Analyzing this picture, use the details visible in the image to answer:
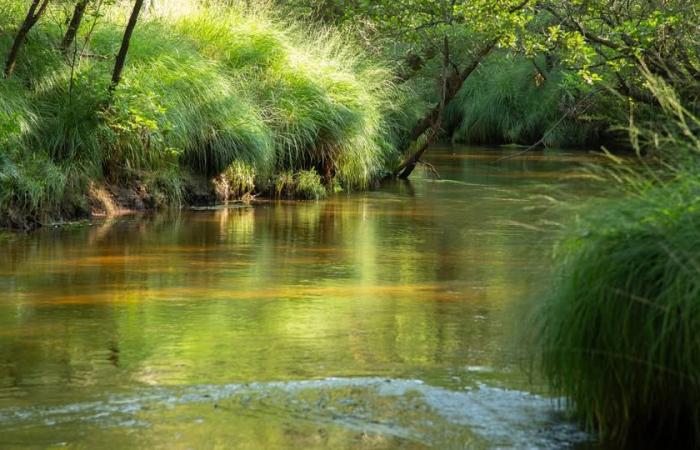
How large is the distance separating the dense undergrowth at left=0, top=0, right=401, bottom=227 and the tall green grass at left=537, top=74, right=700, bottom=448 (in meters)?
8.08

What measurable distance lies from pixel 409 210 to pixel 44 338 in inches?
347

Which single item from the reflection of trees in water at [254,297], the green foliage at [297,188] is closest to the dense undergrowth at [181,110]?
the green foliage at [297,188]

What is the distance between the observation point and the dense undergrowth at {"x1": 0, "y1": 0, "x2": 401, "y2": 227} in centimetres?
1336

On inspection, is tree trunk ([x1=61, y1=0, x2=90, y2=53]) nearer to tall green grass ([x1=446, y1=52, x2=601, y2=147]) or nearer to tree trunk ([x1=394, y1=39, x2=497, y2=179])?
tree trunk ([x1=394, y1=39, x2=497, y2=179])

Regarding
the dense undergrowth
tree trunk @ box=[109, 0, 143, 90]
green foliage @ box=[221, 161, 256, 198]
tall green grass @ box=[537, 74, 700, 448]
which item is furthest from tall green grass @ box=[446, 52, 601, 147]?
tall green grass @ box=[537, 74, 700, 448]

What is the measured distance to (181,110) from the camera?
49.1 feet

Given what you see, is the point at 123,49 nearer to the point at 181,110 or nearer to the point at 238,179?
the point at 181,110

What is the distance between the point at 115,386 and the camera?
629 cm

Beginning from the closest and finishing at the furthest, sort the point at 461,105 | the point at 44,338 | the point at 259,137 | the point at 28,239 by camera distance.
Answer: the point at 44,338, the point at 28,239, the point at 259,137, the point at 461,105

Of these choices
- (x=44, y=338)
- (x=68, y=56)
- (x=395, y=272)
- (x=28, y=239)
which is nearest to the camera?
(x=44, y=338)

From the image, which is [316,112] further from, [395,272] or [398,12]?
[395,272]

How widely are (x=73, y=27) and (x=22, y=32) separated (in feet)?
2.85

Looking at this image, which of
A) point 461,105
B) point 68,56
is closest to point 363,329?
point 68,56

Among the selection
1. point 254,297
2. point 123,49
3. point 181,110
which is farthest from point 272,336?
point 181,110
